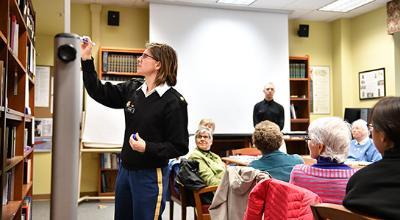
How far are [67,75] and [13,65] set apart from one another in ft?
6.91

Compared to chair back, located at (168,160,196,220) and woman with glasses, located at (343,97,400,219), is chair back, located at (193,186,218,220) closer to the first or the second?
chair back, located at (168,160,196,220)

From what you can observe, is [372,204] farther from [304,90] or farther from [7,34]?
[304,90]

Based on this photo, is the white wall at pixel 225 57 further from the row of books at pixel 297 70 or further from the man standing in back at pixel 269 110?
the man standing in back at pixel 269 110

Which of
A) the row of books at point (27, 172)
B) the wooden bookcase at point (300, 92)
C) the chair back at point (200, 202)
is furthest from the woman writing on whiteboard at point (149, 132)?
the wooden bookcase at point (300, 92)

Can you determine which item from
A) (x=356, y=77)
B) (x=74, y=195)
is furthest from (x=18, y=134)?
(x=356, y=77)

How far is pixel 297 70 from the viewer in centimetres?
670

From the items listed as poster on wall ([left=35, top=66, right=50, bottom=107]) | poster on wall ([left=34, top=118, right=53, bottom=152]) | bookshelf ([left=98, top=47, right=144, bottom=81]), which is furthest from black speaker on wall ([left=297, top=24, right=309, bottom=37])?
poster on wall ([left=34, top=118, right=53, bottom=152])

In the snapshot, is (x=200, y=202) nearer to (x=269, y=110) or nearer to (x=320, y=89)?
(x=269, y=110)

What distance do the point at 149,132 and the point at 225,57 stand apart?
14.9 ft

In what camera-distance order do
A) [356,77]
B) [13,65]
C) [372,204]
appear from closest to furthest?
[372,204]
[13,65]
[356,77]

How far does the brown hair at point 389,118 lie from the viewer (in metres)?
1.30

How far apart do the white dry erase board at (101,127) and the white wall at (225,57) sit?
43.1 inches

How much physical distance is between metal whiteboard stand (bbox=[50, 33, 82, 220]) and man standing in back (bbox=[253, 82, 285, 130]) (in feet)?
16.5

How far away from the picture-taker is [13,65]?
2689 mm
